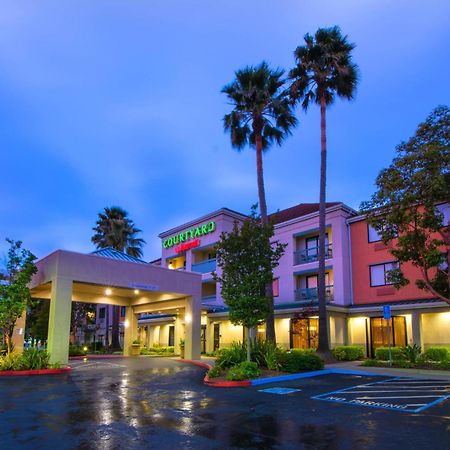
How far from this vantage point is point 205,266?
38.0 meters

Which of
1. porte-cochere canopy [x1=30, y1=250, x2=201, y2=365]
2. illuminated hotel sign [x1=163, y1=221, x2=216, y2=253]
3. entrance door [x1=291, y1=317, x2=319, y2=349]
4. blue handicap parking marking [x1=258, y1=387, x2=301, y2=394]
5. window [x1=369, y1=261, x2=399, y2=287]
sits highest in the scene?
illuminated hotel sign [x1=163, y1=221, x2=216, y2=253]

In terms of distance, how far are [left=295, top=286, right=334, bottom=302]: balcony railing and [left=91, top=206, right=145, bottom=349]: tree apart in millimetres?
18895

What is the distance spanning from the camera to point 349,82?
87.4 feet

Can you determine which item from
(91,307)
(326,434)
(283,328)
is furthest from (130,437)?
(91,307)

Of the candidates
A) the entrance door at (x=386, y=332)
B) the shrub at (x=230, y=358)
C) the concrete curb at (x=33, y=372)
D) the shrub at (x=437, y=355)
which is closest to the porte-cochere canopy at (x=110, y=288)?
the concrete curb at (x=33, y=372)

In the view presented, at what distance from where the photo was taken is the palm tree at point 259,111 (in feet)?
85.7

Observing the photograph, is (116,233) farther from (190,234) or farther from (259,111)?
(259,111)

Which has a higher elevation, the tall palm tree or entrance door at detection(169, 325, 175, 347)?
the tall palm tree

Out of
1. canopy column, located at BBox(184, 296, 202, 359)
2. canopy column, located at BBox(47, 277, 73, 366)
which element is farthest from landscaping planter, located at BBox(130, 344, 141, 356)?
canopy column, located at BBox(47, 277, 73, 366)

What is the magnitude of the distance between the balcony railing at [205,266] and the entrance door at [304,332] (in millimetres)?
9738

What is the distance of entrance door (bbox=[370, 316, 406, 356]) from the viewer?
2695 centimetres

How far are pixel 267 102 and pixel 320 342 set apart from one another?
13.8 m

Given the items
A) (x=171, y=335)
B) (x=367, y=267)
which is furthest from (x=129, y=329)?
(x=367, y=267)

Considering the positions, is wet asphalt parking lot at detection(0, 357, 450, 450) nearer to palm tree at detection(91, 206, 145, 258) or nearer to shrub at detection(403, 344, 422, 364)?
shrub at detection(403, 344, 422, 364)
